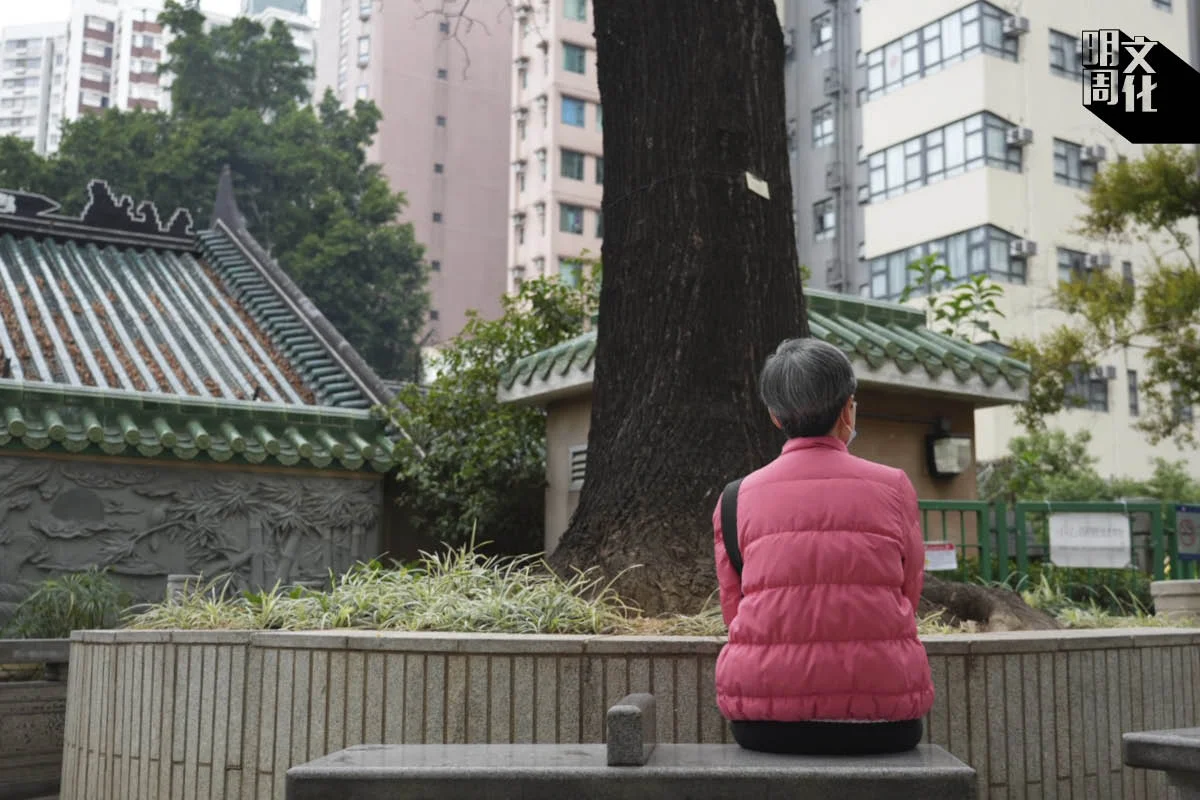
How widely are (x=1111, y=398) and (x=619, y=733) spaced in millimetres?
34355

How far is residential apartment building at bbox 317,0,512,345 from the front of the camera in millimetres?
60094

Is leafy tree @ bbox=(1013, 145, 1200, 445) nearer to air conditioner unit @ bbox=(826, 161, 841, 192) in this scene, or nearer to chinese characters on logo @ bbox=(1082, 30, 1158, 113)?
chinese characters on logo @ bbox=(1082, 30, 1158, 113)

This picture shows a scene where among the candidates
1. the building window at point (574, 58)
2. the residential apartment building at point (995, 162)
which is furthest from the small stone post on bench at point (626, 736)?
the building window at point (574, 58)

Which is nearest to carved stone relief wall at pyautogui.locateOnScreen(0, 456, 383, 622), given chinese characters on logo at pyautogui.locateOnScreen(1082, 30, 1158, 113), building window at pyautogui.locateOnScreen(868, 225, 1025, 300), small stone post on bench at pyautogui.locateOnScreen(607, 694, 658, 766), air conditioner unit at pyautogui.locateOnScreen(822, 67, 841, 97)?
small stone post on bench at pyautogui.locateOnScreen(607, 694, 658, 766)

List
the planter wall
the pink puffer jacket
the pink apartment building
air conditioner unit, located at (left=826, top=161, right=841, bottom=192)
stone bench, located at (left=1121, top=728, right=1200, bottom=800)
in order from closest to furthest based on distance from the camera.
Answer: the pink puffer jacket, stone bench, located at (left=1121, top=728, right=1200, bottom=800), the planter wall, air conditioner unit, located at (left=826, top=161, right=841, bottom=192), the pink apartment building

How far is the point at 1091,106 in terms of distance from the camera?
520 inches

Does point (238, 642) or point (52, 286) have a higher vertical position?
point (52, 286)

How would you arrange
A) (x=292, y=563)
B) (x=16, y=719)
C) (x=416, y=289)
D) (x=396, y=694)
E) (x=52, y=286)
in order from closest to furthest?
(x=396, y=694) → (x=16, y=719) → (x=292, y=563) → (x=52, y=286) → (x=416, y=289)

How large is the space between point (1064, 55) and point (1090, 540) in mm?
26276

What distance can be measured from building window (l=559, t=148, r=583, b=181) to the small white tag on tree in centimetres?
4551

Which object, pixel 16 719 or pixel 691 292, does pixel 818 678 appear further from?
pixel 16 719

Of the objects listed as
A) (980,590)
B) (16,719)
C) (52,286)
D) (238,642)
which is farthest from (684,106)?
(52,286)

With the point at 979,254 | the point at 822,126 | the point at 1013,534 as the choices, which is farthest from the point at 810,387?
the point at 822,126

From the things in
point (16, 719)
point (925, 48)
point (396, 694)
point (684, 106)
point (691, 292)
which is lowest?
point (16, 719)
